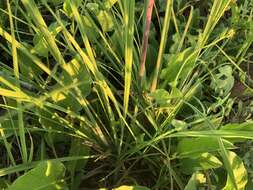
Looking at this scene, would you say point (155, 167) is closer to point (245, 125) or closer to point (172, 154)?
point (172, 154)

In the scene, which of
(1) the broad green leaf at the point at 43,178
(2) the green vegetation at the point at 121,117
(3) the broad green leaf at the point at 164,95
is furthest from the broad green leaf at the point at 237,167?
(1) the broad green leaf at the point at 43,178

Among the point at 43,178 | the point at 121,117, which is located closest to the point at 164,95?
the point at 121,117

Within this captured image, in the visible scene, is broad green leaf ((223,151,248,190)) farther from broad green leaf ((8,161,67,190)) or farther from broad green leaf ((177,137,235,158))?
broad green leaf ((8,161,67,190))

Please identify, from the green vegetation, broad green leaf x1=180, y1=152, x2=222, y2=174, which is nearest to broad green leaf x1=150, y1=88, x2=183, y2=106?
the green vegetation

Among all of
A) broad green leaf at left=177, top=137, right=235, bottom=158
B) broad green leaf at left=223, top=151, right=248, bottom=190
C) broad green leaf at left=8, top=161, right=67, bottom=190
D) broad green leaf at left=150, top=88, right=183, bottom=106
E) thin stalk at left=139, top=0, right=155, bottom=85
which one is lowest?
broad green leaf at left=8, top=161, right=67, bottom=190

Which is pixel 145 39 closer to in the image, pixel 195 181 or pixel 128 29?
pixel 128 29

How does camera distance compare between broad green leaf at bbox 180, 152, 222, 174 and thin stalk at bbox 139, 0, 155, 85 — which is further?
broad green leaf at bbox 180, 152, 222, 174
